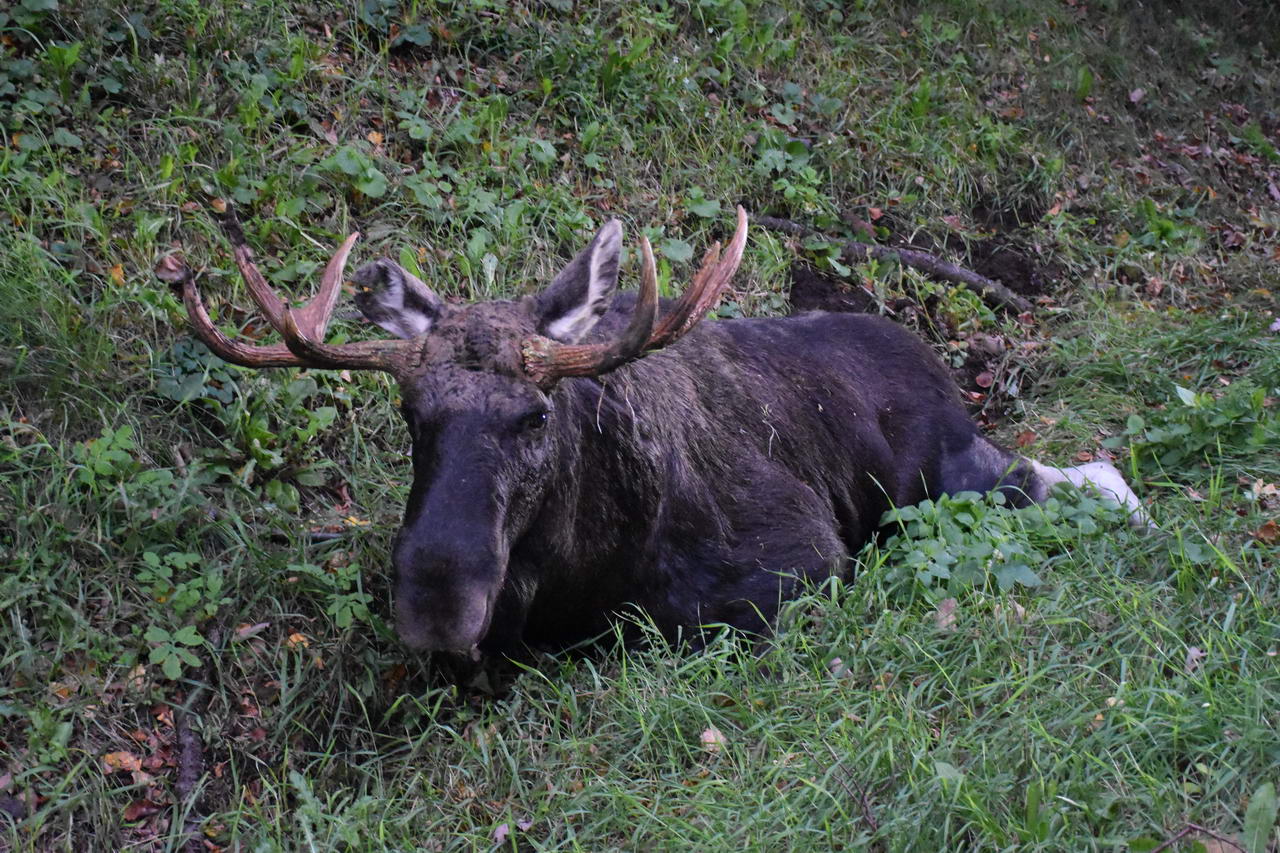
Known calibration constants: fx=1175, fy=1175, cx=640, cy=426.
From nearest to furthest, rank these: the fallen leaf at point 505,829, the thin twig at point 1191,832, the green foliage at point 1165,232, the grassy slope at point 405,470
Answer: the thin twig at point 1191,832, the grassy slope at point 405,470, the fallen leaf at point 505,829, the green foliage at point 1165,232

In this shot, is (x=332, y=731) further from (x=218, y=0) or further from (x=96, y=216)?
(x=218, y=0)

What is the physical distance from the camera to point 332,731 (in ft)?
14.4

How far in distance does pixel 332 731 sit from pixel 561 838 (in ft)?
3.78

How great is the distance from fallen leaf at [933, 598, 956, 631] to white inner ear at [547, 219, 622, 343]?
167cm

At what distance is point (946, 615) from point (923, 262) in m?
3.99

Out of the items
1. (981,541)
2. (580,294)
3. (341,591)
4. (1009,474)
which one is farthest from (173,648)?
(1009,474)

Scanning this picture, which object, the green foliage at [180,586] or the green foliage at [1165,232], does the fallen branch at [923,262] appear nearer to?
the green foliage at [1165,232]

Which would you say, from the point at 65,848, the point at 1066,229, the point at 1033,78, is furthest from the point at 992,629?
A: the point at 1033,78

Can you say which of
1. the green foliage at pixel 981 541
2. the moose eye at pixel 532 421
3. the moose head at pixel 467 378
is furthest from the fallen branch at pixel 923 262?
the moose eye at pixel 532 421

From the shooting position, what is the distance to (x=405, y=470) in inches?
217

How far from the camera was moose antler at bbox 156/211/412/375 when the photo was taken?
4.00 metres

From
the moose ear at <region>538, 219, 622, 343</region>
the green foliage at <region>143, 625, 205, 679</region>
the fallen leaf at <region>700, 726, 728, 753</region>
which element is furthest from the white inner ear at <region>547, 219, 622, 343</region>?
the green foliage at <region>143, 625, 205, 679</region>

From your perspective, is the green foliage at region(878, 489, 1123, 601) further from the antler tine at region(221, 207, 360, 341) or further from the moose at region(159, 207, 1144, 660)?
the antler tine at region(221, 207, 360, 341)

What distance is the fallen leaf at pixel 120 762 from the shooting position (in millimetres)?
4031
